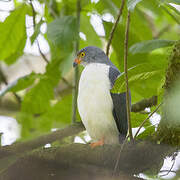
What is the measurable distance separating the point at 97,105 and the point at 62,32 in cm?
88

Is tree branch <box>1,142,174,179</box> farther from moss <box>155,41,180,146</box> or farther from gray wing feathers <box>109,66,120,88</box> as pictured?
gray wing feathers <box>109,66,120,88</box>

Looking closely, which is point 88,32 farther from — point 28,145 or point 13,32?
point 28,145

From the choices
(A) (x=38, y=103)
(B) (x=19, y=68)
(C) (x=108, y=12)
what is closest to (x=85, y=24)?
(C) (x=108, y=12)

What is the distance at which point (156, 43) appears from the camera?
340 centimetres

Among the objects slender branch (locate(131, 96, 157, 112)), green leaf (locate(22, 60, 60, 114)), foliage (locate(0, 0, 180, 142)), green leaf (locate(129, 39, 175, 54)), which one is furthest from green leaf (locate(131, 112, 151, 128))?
green leaf (locate(22, 60, 60, 114))

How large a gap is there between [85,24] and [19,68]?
3.67 m

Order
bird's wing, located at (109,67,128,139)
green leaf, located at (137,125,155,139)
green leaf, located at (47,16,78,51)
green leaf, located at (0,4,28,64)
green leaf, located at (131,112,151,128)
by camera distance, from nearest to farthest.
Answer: green leaf, located at (137,125,155,139) → green leaf, located at (131,112,151,128) → green leaf, located at (47,16,78,51) → bird's wing, located at (109,67,128,139) → green leaf, located at (0,4,28,64)

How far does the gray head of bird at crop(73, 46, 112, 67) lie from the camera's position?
4.68 m

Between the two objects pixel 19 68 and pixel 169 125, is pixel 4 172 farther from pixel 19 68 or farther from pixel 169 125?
pixel 19 68

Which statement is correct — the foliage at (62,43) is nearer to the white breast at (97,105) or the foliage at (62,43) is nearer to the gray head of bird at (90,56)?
the gray head of bird at (90,56)

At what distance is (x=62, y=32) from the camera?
3877mm

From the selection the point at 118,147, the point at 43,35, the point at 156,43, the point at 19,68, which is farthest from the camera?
the point at 19,68

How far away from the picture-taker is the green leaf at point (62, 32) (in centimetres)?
381

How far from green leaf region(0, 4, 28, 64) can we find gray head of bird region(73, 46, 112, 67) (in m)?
0.79
